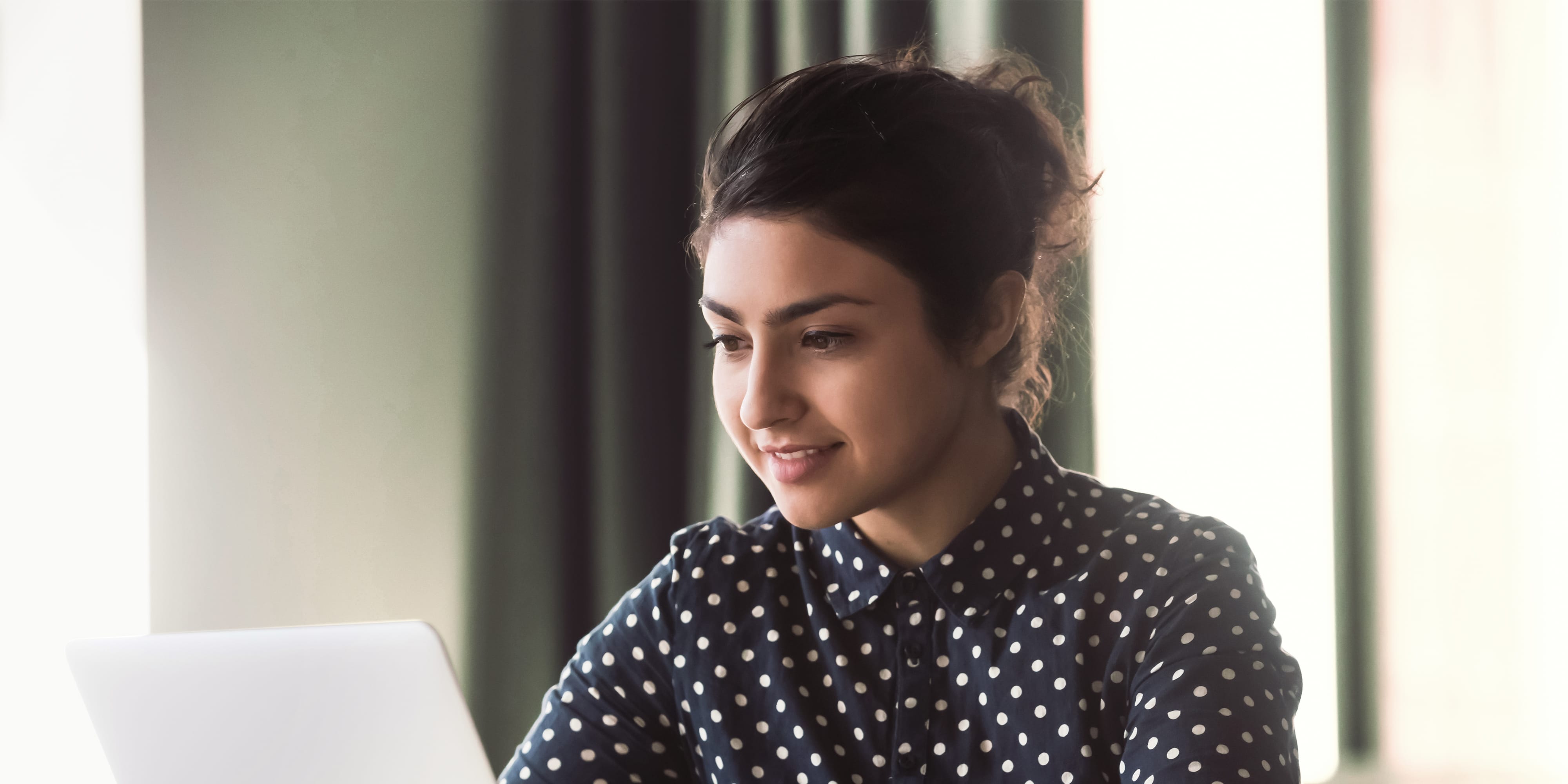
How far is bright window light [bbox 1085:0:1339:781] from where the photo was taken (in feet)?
5.43

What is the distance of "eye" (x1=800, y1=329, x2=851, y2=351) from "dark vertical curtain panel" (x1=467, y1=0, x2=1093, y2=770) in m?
0.78

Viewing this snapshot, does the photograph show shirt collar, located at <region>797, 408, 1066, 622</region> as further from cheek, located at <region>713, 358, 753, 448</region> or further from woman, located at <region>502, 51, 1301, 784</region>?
cheek, located at <region>713, 358, 753, 448</region>

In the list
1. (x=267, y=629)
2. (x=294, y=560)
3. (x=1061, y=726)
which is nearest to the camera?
(x=267, y=629)

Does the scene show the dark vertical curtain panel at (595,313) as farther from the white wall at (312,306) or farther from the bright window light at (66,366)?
the bright window light at (66,366)

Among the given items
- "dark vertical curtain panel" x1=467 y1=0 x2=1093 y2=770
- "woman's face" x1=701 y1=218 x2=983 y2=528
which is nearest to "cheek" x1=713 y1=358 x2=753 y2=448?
"woman's face" x1=701 y1=218 x2=983 y2=528

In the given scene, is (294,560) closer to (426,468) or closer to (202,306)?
(426,468)

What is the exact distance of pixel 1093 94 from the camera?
1.67 m

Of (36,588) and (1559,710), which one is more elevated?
(36,588)

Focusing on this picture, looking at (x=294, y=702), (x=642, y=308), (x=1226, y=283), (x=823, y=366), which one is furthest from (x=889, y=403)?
(x=1226, y=283)

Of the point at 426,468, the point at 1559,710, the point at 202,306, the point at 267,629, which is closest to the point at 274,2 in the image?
the point at 202,306

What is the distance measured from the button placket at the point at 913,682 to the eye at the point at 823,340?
204 millimetres

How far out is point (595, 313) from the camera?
1.63m

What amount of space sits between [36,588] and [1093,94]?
149 cm

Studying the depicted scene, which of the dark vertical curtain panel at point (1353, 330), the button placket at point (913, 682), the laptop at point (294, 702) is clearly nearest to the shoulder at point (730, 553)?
the button placket at point (913, 682)
